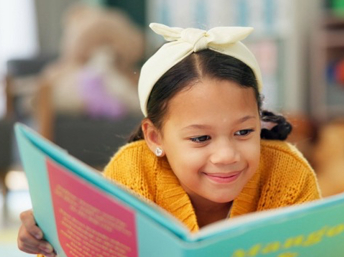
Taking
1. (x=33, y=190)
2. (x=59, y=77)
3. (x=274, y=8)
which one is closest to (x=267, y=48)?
(x=274, y=8)

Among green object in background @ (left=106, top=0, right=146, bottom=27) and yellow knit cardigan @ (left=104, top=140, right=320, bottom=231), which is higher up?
yellow knit cardigan @ (left=104, top=140, right=320, bottom=231)

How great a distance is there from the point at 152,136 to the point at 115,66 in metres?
2.80

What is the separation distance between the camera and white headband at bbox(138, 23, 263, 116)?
88cm

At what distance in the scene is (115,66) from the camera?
3.74 m

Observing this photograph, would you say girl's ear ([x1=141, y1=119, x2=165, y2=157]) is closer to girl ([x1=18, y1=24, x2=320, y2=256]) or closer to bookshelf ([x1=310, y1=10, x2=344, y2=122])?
girl ([x1=18, y1=24, x2=320, y2=256])

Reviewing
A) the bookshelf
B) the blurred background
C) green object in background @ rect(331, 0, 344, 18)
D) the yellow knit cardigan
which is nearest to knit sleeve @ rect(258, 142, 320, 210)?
the yellow knit cardigan

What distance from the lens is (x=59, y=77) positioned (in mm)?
3537

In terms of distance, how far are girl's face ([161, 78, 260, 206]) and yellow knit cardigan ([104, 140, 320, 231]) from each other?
0.06 metres

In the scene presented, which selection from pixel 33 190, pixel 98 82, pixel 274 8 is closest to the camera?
pixel 33 190

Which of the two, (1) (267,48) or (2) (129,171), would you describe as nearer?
(2) (129,171)

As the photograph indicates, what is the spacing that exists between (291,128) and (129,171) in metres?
0.28

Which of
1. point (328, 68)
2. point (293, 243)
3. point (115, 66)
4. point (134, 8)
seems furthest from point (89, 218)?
point (134, 8)

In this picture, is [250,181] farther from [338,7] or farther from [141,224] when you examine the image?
[338,7]

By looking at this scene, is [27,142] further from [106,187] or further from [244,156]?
[244,156]
